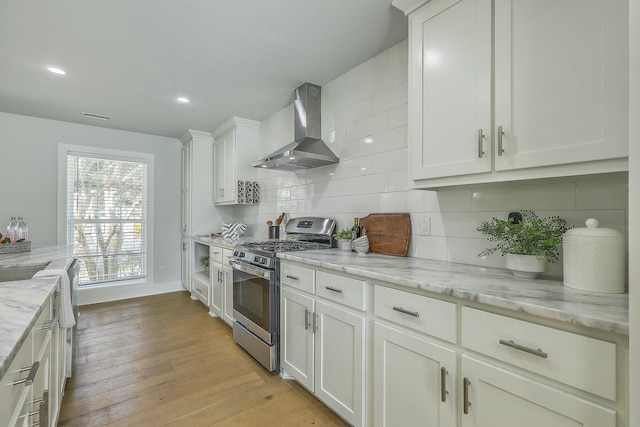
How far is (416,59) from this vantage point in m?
1.63

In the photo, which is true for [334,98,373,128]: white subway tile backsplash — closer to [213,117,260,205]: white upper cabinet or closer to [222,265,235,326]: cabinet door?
[213,117,260,205]: white upper cabinet

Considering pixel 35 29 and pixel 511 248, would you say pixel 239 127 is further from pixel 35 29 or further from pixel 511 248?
pixel 511 248

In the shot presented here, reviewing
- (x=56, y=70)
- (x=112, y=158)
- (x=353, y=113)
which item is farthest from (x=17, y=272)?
(x=112, y=158)

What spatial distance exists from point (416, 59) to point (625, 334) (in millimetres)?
1460

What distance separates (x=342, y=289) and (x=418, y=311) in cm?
48

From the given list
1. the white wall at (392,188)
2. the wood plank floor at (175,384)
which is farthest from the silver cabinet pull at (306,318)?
the white wall at (392,188)

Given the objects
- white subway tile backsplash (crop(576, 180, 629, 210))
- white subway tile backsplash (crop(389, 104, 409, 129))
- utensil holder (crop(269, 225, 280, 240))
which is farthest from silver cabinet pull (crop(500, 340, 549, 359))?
utensil holder (crop(269, 225, 280, 240))

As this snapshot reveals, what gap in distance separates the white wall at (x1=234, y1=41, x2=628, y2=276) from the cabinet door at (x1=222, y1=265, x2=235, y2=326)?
0.89 m

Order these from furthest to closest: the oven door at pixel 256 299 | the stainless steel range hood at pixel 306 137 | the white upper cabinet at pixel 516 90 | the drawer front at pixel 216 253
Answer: the drawer front at pixel 216 253, the stainless steel range hood at pixel 306 137, the oven door at pixel 256 299, the white upper cabinet at pixel 516 90

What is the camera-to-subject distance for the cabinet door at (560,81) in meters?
1.02

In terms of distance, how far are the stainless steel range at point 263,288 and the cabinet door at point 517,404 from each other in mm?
1395

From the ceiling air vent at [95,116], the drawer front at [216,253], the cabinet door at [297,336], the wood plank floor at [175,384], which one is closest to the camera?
the wood plank floor at [175,384]

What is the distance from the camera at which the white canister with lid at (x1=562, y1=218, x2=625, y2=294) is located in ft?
3.36

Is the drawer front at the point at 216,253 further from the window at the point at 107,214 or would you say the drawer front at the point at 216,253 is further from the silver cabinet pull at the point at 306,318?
the window at the point at 107,214
